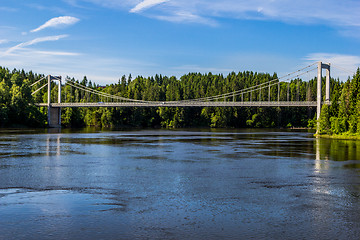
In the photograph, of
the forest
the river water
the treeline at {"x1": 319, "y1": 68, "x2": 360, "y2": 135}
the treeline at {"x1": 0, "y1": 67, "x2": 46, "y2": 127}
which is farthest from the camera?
the forest

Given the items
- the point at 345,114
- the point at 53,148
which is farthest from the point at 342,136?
the point at 53,148

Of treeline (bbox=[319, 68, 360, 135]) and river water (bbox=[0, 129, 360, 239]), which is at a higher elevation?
treeline (bbox=[319, 68, 360, 135])

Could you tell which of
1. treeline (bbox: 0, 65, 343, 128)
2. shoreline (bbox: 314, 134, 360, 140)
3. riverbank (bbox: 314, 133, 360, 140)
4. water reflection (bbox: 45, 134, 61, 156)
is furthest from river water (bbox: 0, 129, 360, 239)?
treeline (bbox: 0, 65, 343, 128)

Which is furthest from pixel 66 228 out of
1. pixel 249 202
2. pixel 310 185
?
pixel 310 185

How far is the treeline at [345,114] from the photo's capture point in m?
61.8

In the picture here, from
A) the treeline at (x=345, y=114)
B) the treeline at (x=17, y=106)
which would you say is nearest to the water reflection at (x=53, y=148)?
the treeline at (x=345, y=114)

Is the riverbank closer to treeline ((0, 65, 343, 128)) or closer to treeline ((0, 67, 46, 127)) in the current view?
treeline ((0, 65, 343, 128))

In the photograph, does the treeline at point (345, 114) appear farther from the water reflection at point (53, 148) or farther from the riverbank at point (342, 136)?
the water reflection at point (53, 148)

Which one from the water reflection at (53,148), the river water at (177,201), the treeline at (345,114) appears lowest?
the river water at (177,201)

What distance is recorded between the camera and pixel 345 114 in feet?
211

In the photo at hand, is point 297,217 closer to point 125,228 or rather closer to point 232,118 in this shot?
point 125,228

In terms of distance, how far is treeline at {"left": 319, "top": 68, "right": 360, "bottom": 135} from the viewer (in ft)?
203

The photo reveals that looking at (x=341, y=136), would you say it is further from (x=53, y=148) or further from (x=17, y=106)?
(x=17, y=106)

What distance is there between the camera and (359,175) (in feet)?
75.0
